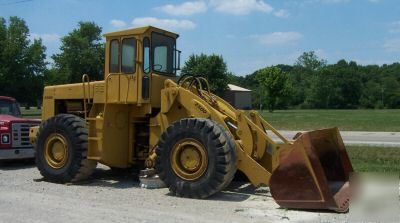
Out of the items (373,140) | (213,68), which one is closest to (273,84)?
(213,68)

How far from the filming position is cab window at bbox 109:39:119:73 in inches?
402

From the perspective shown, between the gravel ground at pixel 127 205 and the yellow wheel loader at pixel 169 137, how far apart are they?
0.95 ft

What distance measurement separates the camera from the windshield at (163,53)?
10.2 metres

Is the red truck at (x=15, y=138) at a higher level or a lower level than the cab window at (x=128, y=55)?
lower

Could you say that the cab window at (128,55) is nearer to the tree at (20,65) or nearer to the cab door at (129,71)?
the cab door at (129,71)

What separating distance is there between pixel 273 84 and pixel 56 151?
7413cm

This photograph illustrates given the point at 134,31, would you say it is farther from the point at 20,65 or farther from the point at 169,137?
the point at 20,65

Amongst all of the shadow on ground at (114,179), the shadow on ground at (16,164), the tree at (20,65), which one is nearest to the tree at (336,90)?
the tree at (20,65)

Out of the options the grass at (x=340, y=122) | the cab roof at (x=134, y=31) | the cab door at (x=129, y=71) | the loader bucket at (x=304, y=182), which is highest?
the cab roof at (x=134, y=31)

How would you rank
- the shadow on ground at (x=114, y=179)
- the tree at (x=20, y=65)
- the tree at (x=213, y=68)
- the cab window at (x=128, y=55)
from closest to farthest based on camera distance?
the cab window at (x=128, y=55) < the shadow on ground at (x=114, y=179) < the tree at (x=20, y=65) < the tree at (x=213, y=68)

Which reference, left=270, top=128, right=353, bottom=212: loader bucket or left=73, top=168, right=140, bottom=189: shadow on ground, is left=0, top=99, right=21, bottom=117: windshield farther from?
left=270, top=128, right=353, bottom=212: loader bucket

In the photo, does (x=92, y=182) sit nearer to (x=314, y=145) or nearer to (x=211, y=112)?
(x=211, y=112)

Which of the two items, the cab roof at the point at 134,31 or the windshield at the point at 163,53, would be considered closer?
the cab roof at the point at 134,31

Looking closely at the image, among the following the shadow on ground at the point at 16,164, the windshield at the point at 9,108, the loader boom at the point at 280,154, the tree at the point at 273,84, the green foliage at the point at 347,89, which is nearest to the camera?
the loader boom at the point at 280,154
